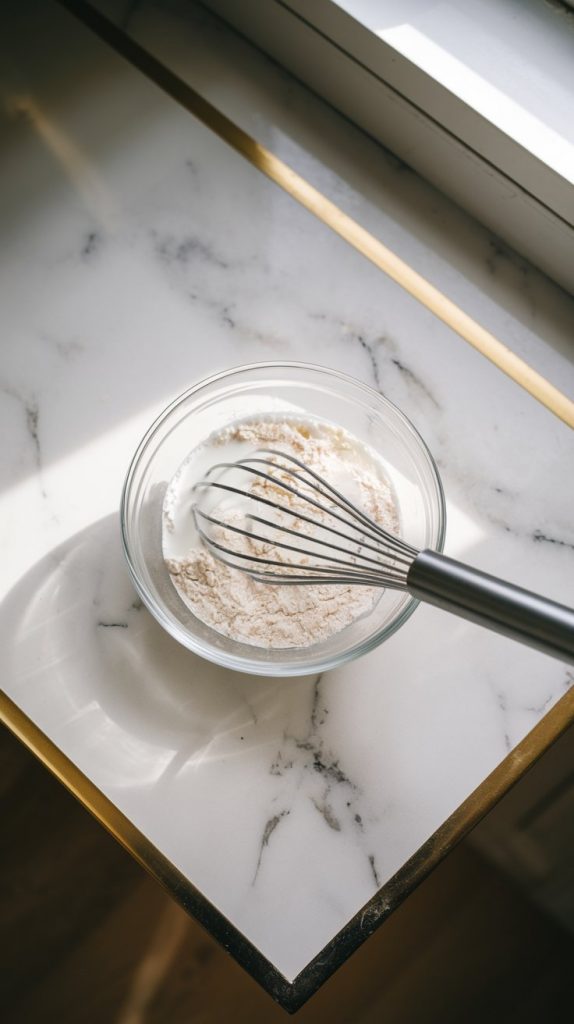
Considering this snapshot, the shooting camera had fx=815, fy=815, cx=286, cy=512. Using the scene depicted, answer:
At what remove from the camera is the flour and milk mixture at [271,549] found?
1.94 feet

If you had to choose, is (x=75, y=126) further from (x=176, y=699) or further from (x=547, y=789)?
(x=547, y=789)

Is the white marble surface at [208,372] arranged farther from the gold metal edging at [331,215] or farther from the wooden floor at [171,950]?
the wooden floor at [171,950]

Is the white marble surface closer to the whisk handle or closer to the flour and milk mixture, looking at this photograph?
the flour and milk mixture

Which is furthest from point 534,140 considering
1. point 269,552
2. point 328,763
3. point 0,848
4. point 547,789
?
point 0,848

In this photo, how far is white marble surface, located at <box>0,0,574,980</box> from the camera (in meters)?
0.59

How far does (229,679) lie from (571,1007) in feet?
2.50

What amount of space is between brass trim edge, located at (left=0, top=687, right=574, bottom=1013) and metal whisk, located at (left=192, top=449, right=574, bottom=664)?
17 centimetres

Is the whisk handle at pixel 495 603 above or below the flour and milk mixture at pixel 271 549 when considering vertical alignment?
below

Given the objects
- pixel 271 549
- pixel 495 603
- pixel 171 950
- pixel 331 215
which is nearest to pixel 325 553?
pixel 271 549

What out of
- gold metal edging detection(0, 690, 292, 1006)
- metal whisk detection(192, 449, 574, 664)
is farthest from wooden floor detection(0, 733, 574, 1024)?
metal whisk detection(192, 449, 574, 664)

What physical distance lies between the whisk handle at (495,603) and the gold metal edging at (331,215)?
0.29 m

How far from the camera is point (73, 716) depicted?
60cm

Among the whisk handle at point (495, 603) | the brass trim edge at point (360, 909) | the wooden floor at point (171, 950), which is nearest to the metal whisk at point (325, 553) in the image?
the whisk handle at point (495, 603)

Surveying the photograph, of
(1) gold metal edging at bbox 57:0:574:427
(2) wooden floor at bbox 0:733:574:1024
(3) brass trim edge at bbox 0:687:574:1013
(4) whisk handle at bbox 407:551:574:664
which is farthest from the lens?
(2) wooden floor at bbox 0:733:574:1024
